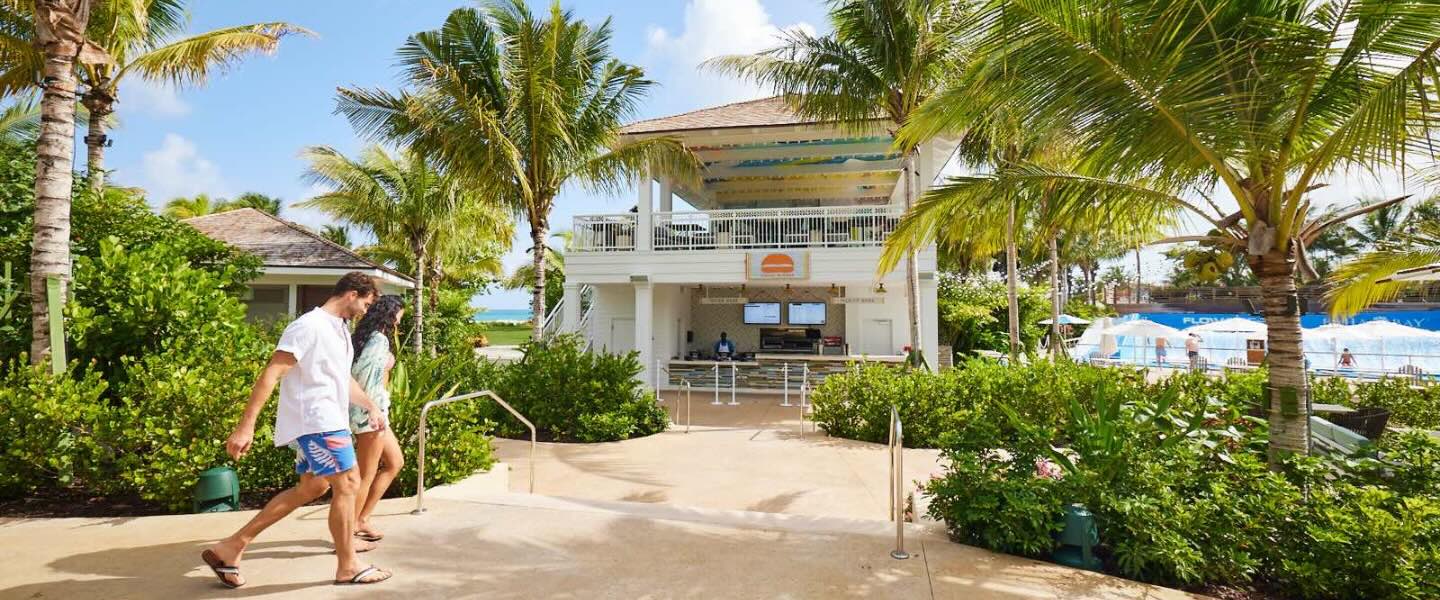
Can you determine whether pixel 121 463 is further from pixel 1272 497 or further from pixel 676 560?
pixel 1272 497

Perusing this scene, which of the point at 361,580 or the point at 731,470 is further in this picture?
the point at 731,470

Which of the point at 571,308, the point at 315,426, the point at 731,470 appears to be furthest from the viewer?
the point at 571,308

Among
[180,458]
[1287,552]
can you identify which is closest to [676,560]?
[1287,552]

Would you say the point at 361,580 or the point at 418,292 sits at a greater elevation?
the point at 418,292

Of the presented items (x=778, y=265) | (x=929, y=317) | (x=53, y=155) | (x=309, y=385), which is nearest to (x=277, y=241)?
(x=53, y=155)

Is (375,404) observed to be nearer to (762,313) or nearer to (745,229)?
(745,229)

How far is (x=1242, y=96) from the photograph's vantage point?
3.92 metres

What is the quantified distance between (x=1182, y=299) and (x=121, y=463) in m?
56.9

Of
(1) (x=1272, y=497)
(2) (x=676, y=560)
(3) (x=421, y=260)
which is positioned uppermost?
(3) (x=421, y=260)

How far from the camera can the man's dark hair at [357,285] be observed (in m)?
3.23

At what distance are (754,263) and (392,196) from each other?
31.9 feet

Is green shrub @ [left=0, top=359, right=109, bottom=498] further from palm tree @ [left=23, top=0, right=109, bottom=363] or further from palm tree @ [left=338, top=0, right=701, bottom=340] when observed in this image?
palm tree @ [left=338, top=0, right=701, bottom=340]

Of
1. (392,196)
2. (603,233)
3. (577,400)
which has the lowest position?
(577,400)

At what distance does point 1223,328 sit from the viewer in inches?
824
